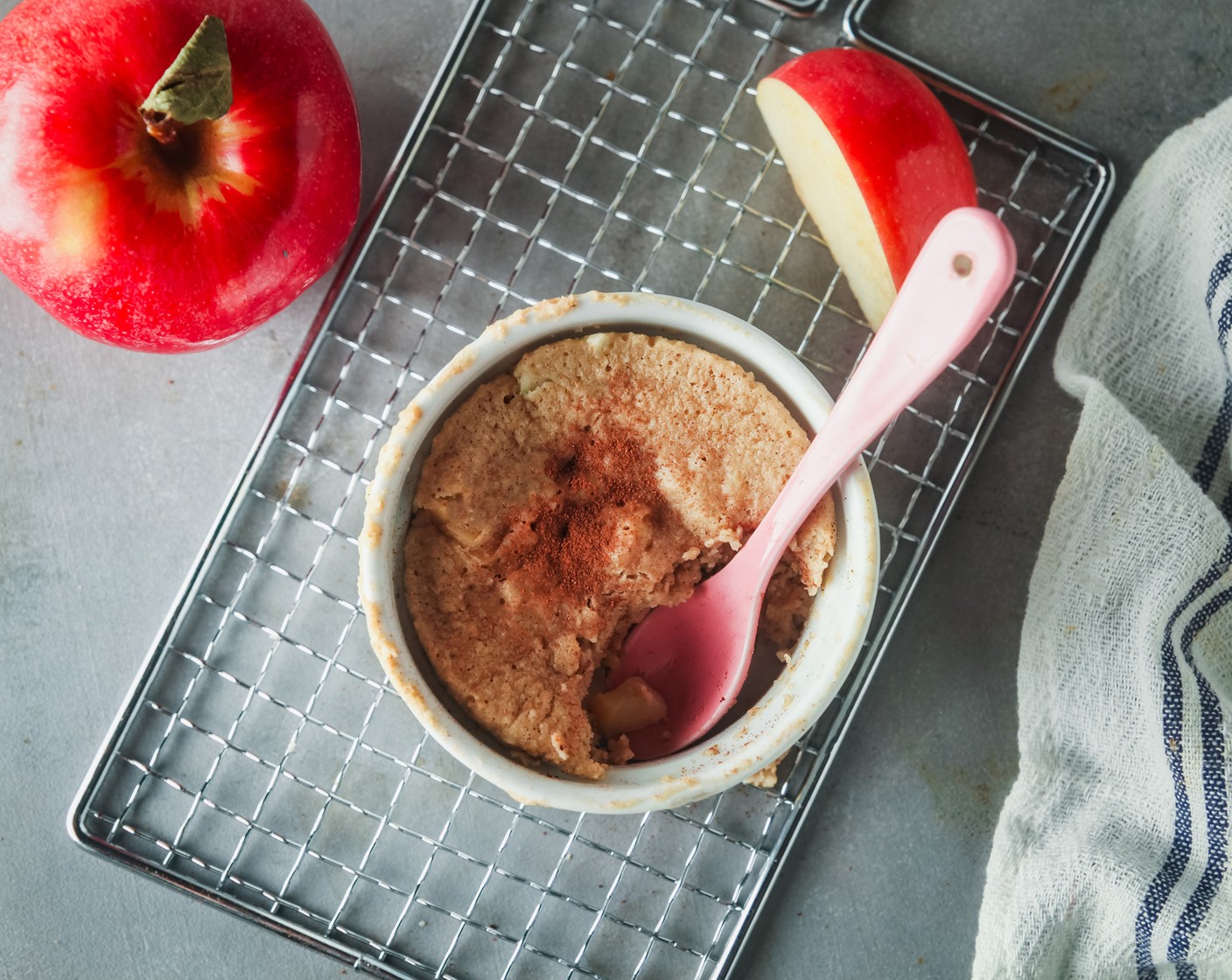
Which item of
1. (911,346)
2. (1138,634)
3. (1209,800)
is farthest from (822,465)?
(1209,800)

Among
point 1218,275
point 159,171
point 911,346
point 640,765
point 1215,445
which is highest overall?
point 1218,275

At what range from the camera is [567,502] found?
872mm

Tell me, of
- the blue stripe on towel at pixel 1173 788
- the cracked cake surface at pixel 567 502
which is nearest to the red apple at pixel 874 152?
the cracked cake surface at pixel 567 502

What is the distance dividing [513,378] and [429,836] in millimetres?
512

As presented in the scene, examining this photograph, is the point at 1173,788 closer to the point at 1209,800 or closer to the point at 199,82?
the point at 1209,800

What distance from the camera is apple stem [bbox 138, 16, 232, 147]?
0.72 meters

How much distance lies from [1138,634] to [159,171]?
0.99m

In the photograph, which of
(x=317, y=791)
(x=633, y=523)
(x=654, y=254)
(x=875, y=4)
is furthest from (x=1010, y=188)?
(x=317, y=791)

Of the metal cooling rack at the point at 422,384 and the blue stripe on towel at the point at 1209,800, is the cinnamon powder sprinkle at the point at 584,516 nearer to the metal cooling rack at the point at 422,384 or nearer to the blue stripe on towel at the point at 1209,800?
the metal cooling rack at the point at 422,384

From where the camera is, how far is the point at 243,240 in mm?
844

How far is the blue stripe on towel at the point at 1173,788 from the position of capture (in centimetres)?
97

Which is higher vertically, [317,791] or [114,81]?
[114,81]

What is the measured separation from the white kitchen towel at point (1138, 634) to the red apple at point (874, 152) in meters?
0.22

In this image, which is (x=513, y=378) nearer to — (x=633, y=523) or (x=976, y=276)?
(x=633, y=523)
